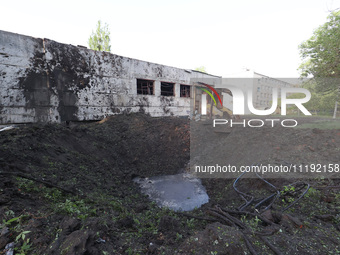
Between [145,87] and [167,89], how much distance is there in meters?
1.84

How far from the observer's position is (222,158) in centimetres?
711

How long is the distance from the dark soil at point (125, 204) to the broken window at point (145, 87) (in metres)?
4.71

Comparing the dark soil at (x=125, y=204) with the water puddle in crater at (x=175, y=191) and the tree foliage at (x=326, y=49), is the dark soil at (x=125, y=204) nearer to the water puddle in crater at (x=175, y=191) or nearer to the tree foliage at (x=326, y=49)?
the water puddle in crater at (x=175, y=191)

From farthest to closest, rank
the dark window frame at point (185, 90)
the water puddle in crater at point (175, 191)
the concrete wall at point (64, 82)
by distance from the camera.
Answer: the dark window frame at point (185, 90) < the concrete wall at point (64, 82) < the water puddle in crater at point (175, 191)

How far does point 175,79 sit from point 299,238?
454 inches

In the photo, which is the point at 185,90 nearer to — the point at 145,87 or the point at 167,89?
the point at 167,89

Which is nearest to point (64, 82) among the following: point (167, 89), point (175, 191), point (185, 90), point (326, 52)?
point (167, 89)

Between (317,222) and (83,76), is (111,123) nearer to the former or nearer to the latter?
(83,76)

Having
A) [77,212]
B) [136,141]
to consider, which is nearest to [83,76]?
[136,141]

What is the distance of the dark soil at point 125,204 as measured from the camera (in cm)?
195

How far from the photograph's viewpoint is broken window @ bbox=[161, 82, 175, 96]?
39.3 ft

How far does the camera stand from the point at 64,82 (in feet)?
26.0

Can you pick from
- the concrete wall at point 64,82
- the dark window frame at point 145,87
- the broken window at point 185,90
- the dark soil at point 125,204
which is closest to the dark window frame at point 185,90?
the broken window at point 185,90

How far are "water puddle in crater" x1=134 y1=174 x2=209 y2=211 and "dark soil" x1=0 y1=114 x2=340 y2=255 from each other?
33 cm
